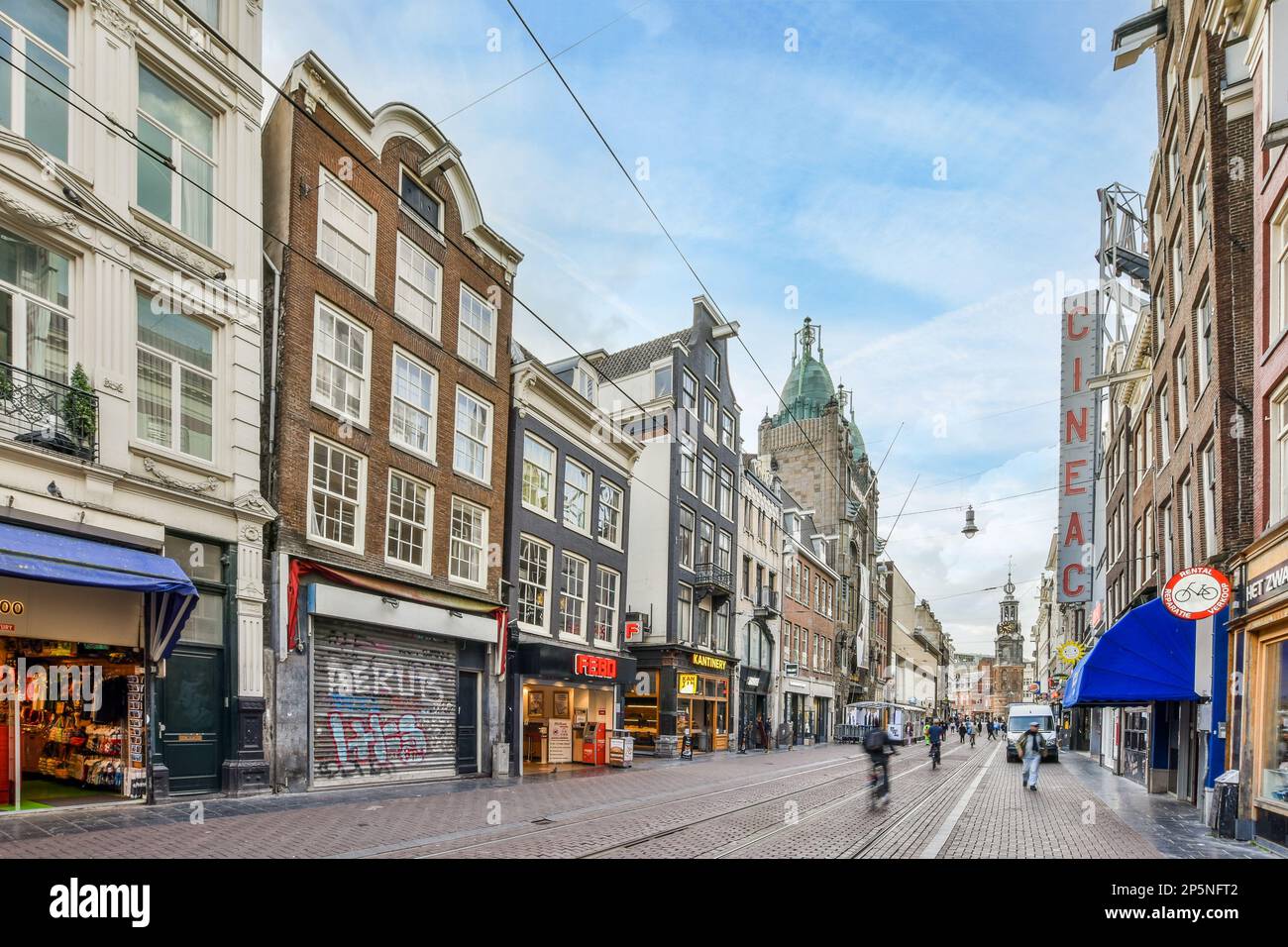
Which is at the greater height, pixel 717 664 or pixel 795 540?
pixel 795 540

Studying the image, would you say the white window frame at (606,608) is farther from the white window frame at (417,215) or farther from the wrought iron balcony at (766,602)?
the wrought iron balcony at (766,602)

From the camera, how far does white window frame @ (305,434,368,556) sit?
59.3 ft

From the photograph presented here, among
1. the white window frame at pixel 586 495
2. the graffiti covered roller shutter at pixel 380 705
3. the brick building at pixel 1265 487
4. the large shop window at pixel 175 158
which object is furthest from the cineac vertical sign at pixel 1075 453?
the large shop window at pixel 175 158

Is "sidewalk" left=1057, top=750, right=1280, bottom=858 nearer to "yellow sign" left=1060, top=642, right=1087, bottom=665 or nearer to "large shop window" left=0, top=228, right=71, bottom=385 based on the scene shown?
"yellow sign" left=1060, top=642, right=1087, bottom=665

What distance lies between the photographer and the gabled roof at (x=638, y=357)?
39312 mm

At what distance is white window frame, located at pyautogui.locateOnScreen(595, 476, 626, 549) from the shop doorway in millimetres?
15888

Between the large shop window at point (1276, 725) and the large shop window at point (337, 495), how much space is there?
54.4ft

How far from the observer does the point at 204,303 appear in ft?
51.8

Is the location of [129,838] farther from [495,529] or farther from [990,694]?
[990,694]

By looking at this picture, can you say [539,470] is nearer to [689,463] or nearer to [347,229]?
[347,229]

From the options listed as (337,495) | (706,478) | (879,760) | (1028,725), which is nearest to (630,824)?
(879,760)
